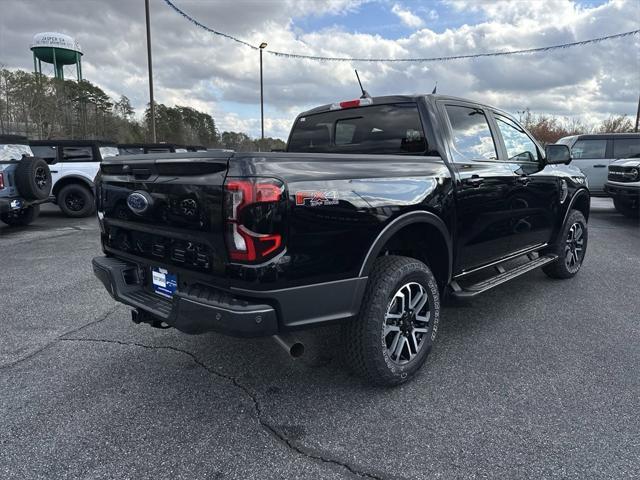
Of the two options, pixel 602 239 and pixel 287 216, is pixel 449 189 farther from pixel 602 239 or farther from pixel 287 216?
pixel 602 239

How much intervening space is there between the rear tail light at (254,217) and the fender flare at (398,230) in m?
0.61

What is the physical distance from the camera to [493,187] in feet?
11.7

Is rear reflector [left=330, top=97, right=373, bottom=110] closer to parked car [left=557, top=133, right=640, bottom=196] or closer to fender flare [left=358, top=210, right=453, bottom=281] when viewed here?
fender flare [left=358, top=210, right=453, bottom=281]

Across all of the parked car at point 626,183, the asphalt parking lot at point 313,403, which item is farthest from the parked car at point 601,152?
the asphalt parking lot at point 313,403

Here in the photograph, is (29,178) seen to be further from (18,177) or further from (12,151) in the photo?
(12,151)

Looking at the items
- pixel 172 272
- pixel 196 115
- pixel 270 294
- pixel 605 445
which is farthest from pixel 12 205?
pixel 196 115

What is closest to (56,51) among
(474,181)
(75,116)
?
(75,116)

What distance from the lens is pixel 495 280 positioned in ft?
12.2

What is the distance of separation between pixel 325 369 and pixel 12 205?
703 centimetres

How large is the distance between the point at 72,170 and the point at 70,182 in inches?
13.8

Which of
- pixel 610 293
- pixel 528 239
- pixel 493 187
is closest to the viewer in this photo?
Result: pixel 493 187

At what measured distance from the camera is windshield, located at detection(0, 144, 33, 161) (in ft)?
24.8

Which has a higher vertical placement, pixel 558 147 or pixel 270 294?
→ pixel 558 147

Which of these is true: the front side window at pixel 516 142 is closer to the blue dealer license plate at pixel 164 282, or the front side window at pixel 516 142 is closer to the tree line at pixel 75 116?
the blue dealer license plate at pixel 164 282
